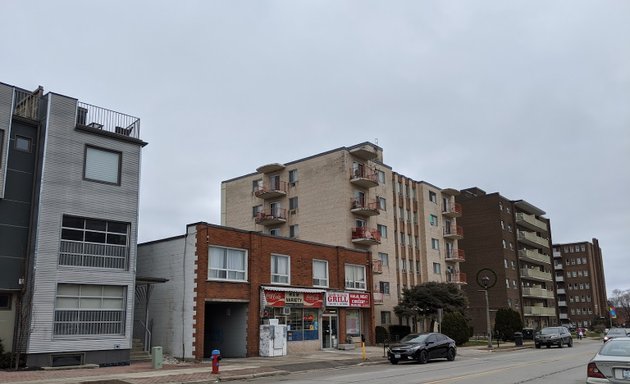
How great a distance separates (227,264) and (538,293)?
211ft

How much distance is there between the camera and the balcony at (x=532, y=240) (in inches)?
3191

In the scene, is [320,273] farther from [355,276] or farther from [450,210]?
[450,210]

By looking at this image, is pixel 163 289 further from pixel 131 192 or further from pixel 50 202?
pixel 50 202

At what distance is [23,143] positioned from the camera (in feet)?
76.9

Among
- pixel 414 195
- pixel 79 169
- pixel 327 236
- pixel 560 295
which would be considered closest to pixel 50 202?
pixel 79 169

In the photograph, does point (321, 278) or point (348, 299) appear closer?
point (321, 278)

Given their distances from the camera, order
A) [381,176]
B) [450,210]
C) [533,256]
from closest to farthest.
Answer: [381,176], [450,210], [533,256]

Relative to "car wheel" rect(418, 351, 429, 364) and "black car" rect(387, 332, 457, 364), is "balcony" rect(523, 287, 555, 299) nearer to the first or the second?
"black car" rect(387, 332, 457, 364)

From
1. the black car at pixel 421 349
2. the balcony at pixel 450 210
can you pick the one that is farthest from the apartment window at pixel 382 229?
the black car at pixel 421 349

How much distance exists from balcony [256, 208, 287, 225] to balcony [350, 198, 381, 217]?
692 cm

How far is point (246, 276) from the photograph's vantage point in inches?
1187

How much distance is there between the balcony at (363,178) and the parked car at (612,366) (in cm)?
3749

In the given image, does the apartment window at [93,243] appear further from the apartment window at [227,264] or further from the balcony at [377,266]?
the balcony at [377,266]

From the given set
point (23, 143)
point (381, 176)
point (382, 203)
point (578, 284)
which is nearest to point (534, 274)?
point (382, 203)
